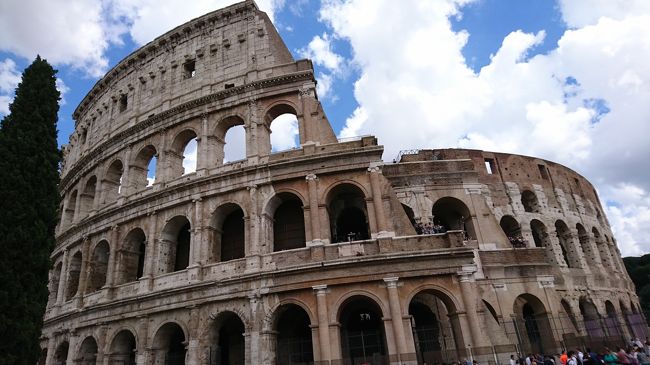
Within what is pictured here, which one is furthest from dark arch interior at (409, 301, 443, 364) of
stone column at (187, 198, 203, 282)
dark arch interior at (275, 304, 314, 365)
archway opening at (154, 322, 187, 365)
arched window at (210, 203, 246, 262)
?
archway opening at (154, 322, 187, 365)

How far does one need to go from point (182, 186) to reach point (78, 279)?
26.3 ft

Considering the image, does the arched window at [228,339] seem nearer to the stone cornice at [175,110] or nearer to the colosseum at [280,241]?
the colosseum at [280,241]

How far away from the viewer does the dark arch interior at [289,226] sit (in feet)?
49.8

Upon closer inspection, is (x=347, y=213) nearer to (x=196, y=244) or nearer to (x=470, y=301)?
(x=470, y=301)

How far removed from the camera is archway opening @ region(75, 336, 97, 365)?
638 inches

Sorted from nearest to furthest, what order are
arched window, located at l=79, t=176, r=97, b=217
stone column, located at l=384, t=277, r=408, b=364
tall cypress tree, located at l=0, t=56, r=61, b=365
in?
tall cypress tree, located at l=0, t=56, r=61, b=365
stone column, located at l=384, t=277, r=408, b=364
arched window, located at l=79, t=176, r=97, b=217

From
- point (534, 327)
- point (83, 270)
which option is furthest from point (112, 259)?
point (534, 327)

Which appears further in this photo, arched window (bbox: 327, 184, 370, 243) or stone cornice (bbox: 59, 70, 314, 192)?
stone cornice (bbox: 59, 70, 314, 192)

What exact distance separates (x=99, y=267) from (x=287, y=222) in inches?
358

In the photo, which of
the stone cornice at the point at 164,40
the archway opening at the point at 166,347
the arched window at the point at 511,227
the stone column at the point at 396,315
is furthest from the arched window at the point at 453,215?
the stone cornice at the point at 164,40

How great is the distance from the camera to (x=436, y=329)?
45.9 ft

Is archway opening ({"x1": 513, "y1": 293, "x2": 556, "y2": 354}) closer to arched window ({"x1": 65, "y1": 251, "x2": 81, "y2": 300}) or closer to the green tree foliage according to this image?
arched window ({"x1": 65, "y1": 251, "x2": 81, "y2": 300})

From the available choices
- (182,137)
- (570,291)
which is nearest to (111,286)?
(182,137)

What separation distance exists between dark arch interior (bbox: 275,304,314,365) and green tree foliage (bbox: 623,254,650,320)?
110 ft
